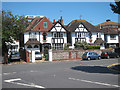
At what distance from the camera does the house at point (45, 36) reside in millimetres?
43344

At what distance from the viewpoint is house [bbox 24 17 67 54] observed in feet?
142

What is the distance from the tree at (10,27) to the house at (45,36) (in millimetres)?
15492

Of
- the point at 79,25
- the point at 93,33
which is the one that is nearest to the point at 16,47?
the point at 79,25

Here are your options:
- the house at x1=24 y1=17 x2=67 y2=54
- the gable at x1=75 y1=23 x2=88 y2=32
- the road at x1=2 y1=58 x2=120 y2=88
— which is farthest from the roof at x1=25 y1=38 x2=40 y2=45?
the road at x1=2 y1=58 x2=120 y2=88

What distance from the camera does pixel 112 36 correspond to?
52.0 m

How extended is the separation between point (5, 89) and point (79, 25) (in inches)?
1554

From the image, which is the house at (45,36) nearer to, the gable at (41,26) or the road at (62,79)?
the gable at (41,26)

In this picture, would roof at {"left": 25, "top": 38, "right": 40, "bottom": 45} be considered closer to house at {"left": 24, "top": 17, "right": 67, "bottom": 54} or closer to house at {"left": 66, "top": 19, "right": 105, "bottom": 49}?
house at {"left": 24, "top": 17, "right": 67, "bottom": 54}

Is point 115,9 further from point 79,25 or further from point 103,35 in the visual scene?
point 103,35

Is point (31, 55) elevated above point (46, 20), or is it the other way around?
point (46, 20)

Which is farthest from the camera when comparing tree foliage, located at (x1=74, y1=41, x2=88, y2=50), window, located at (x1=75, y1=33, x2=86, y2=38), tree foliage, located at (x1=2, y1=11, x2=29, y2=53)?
window, located at (x1=75, y1=33, x2=86, y2=38)

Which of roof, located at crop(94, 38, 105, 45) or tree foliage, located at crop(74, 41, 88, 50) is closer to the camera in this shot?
tree foliage, located at crop(74, 41, 88, 50)

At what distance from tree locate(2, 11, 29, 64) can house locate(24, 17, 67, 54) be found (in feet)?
50.8

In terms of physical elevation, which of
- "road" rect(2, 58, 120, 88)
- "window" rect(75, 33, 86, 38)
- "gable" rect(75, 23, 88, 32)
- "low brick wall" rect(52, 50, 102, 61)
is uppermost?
"gable" rect(75, 23, 88, 32)
